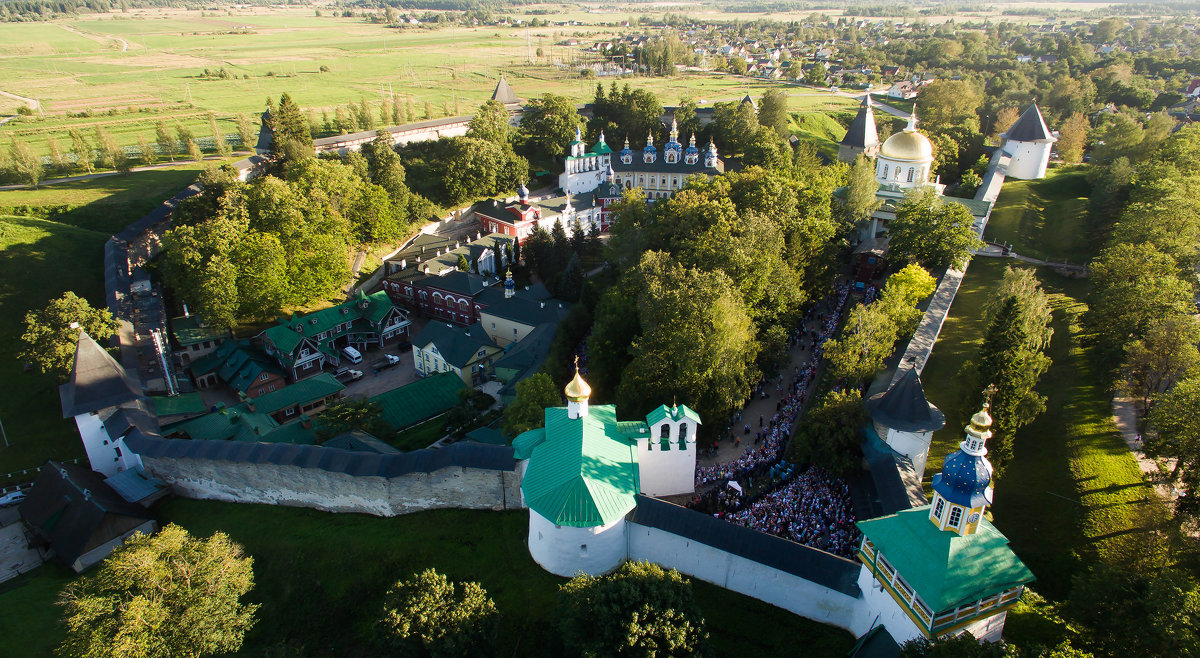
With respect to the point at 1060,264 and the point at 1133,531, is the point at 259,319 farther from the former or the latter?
the point at 1060,264

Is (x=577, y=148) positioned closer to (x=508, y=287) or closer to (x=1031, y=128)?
(x=508, y=287)

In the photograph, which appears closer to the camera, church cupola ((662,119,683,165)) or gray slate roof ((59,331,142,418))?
gray slate roof ((59,331,142,418))

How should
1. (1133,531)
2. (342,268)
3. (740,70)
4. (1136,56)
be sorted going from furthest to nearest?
(740,70) → (1136,56) → (342,268) → (1133,531)

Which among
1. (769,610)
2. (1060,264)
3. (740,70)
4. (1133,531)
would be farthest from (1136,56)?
(769,610)

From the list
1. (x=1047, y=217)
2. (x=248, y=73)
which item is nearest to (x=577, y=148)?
(x=1047, y=217)

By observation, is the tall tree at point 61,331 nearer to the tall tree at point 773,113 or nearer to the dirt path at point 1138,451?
the dirt path at point 1138,451

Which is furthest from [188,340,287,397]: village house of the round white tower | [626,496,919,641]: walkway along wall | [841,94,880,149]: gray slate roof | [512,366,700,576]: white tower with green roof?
the round white tower

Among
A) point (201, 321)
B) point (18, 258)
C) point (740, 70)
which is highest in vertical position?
point (740, 70)

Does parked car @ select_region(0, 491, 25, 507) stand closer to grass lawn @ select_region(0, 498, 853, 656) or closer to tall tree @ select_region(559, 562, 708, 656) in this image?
grass lawn @ select_region(0, 498, 853, 656)
